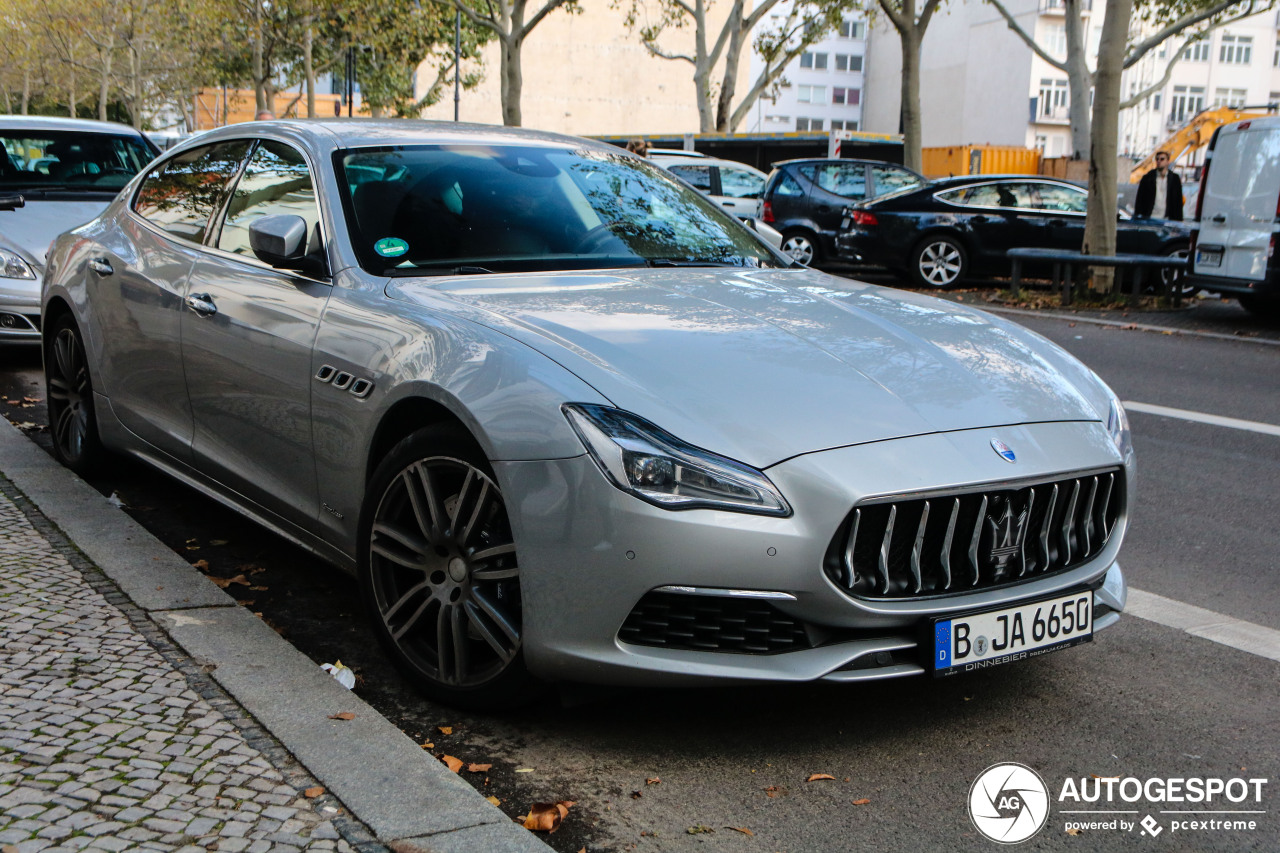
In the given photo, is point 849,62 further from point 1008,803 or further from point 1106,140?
point 1008,803

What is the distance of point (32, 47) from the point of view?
6012 centimetres

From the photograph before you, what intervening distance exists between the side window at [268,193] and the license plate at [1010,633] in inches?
94.0

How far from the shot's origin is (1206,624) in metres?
4.39

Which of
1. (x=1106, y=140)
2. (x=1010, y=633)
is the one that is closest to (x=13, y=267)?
(x=1010, y=633)

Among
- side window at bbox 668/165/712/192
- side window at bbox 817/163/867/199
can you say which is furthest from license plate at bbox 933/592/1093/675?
side window at bbox 668/165/712/192

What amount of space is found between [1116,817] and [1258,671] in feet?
3.88

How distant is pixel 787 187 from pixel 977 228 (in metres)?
3.43

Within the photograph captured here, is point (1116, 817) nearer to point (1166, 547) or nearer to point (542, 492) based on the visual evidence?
point (542, 492)

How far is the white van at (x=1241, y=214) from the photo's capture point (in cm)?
1301

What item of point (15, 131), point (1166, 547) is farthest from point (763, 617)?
point (15, 131)

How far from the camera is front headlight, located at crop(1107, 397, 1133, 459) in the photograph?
3.61 m

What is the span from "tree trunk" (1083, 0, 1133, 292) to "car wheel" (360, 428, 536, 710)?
1378 centimetres

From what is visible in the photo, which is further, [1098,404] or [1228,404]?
[1228,404]

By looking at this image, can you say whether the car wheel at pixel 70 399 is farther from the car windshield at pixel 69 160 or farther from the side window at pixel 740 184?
the side window at pixel 740 184
